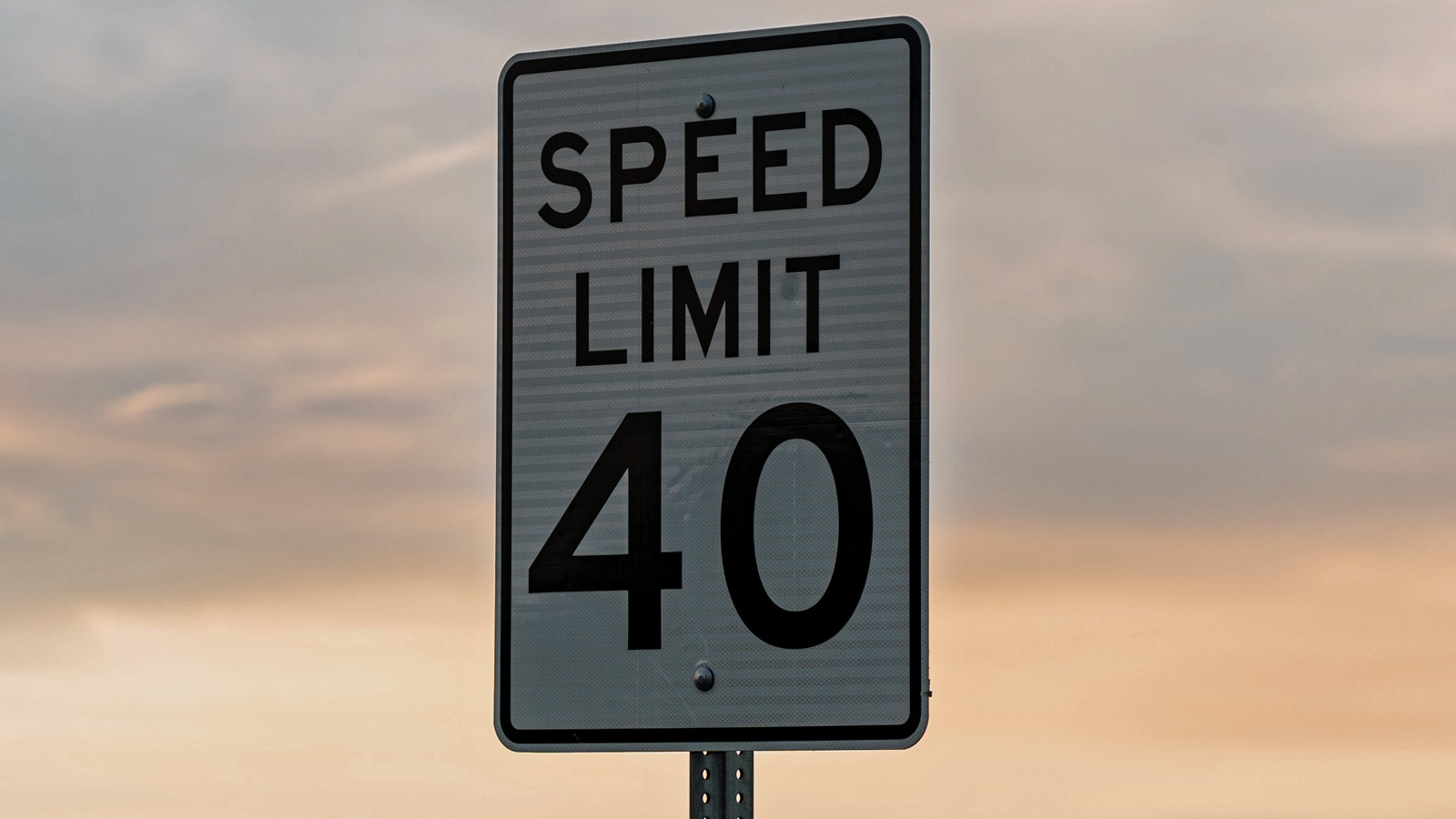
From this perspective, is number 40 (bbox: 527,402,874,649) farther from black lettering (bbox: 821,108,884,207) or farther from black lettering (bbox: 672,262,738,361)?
black lettering (bbox: 821,108,884,207)

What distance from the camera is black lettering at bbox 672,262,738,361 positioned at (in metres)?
4.10

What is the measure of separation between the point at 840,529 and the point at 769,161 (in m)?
0.79

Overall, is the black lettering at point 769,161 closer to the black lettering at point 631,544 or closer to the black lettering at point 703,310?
the black lettering at point 703,310

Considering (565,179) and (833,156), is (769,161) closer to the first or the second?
(833,156)

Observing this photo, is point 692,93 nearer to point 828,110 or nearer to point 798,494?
point 828,110

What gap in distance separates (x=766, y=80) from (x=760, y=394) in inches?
26.8

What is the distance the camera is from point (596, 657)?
13.6 ft

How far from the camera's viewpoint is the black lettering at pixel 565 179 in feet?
14.0

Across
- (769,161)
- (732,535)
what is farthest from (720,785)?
(769,161)

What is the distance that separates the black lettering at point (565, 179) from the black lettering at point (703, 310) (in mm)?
277

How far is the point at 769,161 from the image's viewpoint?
4.14 metres

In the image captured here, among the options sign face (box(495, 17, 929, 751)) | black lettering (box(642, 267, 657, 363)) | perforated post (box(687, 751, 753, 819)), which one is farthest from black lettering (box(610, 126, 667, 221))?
perforated post (box(687, 751, 753, 819))

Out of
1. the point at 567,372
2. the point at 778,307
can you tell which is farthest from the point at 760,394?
the point at 567,372

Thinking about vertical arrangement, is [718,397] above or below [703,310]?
below
